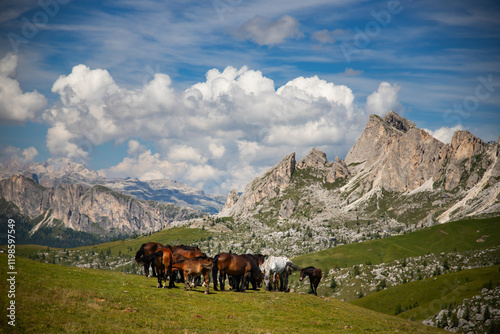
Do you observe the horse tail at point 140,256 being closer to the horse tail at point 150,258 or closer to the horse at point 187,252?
the horse tail at point 150,258

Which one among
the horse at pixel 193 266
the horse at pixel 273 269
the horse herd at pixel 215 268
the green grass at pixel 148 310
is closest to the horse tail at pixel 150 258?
the horse herd at pixel 215 268

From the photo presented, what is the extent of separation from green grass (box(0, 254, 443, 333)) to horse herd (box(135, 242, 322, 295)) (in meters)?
2.11

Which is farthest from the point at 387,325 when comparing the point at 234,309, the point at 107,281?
the point at 107,281

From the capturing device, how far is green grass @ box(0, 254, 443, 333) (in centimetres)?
2259

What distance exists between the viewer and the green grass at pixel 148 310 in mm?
22594

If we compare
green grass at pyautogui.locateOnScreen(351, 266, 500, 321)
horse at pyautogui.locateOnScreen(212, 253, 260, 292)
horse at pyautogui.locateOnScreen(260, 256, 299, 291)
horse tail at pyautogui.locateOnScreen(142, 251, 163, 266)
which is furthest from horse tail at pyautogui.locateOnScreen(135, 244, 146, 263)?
green grass at pyautogui.locateOnScreen(351, 266, 500, 321)

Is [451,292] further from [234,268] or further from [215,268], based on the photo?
[215,268]

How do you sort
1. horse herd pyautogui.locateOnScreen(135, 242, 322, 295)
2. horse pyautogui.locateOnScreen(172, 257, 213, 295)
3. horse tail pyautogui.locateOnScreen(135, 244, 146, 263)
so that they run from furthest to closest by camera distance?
horse tail pyautogui.locateOnScreen(135, 244, 146, 263)
horse herd pyautogui.locateOnScreen(135, 242, 322, 295)
horse pyautogui.locateOnScreen(172, 257, 213, 295)

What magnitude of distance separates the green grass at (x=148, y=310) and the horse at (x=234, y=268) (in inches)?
85.8

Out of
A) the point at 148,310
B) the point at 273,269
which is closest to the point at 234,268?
the point at 273,269

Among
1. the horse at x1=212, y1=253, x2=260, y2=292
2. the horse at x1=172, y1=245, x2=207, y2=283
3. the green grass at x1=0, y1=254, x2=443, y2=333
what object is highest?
the horse at x1=172, y1=245, x2=207, y2=283

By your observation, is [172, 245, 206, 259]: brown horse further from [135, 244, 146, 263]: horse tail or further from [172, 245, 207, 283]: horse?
[135, 244, 146, 263]: horse tail

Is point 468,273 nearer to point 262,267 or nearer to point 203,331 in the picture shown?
point 262,267

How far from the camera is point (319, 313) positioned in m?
36.0
